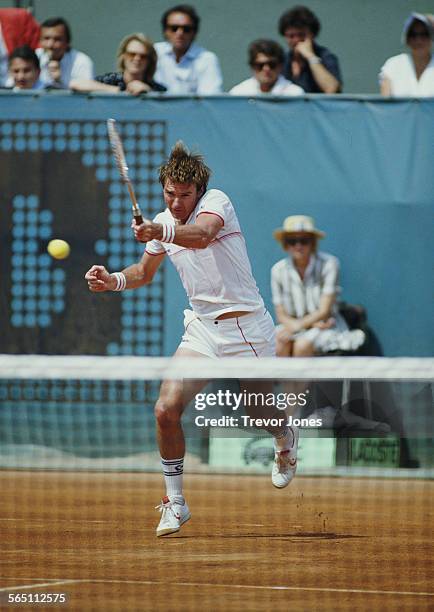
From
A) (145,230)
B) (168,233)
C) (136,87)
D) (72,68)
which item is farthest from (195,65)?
(145,230)

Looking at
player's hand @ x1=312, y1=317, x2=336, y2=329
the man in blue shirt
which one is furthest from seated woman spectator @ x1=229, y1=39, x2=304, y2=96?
player's hand @ x1=312, y1=317, x2=336, y2=329

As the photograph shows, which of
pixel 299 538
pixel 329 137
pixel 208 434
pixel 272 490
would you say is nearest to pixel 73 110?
pixel 329 137

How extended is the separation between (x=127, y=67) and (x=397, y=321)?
259cm

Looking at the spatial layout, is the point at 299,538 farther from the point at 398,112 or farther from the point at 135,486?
the point at 398,112

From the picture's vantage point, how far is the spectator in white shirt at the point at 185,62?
8969 mm

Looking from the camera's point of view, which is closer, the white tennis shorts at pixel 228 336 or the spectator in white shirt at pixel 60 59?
the white tennis shorts at pixel 228 336

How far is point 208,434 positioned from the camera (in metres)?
8.08

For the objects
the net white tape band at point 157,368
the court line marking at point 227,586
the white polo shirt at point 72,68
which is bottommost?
the court line marking at point 227,586

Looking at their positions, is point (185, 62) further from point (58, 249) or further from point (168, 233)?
point (168, 233)

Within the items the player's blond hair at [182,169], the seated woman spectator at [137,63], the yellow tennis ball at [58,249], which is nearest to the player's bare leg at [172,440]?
the player's blond hair at [182,169]

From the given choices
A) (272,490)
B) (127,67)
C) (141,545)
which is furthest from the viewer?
(127,67)

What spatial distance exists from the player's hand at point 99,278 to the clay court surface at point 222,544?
1.21m

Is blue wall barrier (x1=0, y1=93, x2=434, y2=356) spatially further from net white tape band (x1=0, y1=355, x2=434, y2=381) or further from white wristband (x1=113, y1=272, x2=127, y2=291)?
net white tape band (x1=0, y1=355, x2=434, y2=381)

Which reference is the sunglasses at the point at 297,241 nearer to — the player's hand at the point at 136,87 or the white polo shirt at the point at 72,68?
the player's hand at the point at 136,87
